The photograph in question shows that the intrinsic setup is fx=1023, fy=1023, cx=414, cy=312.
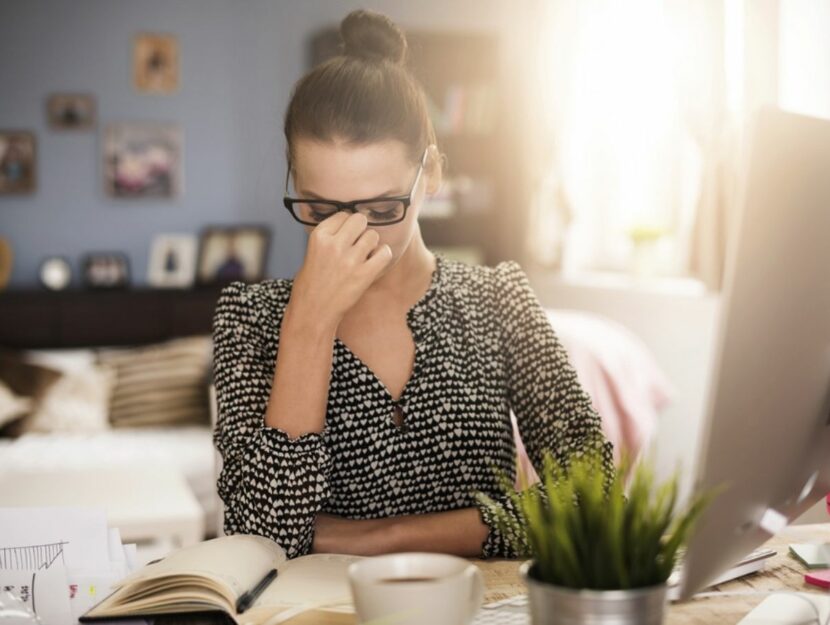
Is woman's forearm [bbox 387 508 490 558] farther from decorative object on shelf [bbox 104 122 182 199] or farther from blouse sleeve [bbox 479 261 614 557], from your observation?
decorative object on shelf [bbox 104 122 182 199]

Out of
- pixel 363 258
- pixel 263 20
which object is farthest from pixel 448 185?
pixel 363 258

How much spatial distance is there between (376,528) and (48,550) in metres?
0.42

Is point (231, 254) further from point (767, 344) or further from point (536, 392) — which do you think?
point (767, 344)

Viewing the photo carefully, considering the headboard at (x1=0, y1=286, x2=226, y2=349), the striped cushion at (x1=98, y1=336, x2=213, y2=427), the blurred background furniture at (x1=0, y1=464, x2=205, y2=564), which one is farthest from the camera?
the headboard at (x1=0, y1=286, x2=226, y2=349)

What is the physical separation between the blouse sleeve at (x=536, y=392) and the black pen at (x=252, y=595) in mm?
324

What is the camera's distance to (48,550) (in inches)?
41.3

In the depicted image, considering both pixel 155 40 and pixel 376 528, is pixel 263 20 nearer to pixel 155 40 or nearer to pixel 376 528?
pixel 155 40

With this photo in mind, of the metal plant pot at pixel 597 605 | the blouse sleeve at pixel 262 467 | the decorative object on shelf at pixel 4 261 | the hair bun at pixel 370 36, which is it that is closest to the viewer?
the metal plant pot at pixel 597 605

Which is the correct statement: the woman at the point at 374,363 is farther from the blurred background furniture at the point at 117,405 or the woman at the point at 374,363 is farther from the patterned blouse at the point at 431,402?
the blurred background furniture at the point at 117,405

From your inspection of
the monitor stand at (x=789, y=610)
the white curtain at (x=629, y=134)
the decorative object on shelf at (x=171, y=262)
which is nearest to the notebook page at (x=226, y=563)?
the monitor stand at (x=789, y=610)

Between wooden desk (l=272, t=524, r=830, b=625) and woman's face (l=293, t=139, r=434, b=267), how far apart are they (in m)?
0.45

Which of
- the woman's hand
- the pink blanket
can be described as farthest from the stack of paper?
the pink blanket

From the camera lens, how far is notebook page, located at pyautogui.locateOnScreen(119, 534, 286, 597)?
96 centimetres

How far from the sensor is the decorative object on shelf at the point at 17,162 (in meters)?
4.67
